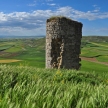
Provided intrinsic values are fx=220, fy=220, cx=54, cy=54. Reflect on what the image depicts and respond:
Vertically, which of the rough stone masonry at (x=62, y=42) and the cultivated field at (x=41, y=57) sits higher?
the rough stone masonry at (x=62, y=42)

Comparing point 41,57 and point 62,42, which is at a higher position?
point 62,42

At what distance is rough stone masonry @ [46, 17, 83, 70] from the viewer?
13.7 meters

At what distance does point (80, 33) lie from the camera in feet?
47.6

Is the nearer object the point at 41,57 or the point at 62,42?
the point at 62,42

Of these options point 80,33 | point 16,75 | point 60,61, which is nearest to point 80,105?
point 16,75

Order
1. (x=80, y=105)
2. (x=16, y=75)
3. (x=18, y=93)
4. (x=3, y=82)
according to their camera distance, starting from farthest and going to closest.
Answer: (x=16, y=75), (x=3, y=82), (x=18, y=93), (x=80, y=105)

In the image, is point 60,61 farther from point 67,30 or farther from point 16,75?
point 16,75

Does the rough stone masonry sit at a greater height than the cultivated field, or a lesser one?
greater

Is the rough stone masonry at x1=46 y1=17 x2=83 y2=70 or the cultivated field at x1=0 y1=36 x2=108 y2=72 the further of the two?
the cultivated field at x1=0 y1=36 x2=108 y2=72

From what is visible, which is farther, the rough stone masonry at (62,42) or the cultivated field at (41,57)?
the cultivated field at (41,57)

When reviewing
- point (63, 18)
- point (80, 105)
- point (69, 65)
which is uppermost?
point (63, 18)

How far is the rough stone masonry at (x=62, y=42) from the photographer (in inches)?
538

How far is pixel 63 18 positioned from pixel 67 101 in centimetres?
1042

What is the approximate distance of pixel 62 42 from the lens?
45.0ft
